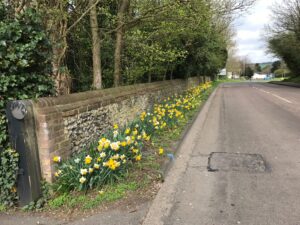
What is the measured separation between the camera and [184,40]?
1478 cm

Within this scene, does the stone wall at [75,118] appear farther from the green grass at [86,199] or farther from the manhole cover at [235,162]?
the manhole cover at [235,162]

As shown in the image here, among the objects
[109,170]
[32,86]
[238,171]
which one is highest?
[32,86]


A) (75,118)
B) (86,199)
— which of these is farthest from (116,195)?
(75,118)

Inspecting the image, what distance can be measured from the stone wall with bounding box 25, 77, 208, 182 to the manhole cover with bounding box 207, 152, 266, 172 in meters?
2.45

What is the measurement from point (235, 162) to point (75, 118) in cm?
312

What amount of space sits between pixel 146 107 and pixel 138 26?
289 centimetres

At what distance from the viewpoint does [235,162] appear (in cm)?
527

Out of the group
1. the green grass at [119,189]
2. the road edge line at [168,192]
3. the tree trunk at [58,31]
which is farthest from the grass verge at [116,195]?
the tree trunk at [58,31]

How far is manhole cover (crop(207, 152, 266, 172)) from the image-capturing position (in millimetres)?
4922

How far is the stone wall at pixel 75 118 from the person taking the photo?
3927 mm

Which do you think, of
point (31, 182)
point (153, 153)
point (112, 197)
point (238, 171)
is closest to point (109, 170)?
point (112, 197)

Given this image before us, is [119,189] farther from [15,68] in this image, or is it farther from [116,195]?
[15,68]

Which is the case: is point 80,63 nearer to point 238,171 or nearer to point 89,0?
point 89,0

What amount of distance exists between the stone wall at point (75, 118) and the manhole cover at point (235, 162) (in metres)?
2.45
